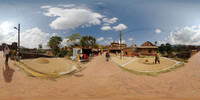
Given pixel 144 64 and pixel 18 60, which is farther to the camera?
pixel 144 64

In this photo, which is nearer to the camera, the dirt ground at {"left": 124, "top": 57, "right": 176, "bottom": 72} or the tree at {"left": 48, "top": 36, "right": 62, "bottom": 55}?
the tree at {"left": 48, "top": 36, "right": 62, "bottom": 55}

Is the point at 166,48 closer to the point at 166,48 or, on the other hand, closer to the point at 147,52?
the point at 166,48

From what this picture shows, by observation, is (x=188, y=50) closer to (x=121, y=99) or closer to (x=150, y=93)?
(x=150, y=93)

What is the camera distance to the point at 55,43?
10.6 feet

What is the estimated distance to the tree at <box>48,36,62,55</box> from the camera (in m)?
3.15

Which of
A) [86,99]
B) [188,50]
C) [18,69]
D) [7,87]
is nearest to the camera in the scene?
[86,99]

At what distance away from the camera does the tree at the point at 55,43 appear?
10.3 feet

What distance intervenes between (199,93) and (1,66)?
6.89 m

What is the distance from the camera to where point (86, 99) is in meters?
1.80

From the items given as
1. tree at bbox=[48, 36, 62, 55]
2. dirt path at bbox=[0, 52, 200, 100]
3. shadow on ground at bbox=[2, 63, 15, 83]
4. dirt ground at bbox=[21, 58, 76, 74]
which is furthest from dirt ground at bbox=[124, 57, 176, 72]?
shadow on ground at bbox=[2, 63, 15, 83]

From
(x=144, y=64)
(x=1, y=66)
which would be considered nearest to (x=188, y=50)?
(x=144, y=64)

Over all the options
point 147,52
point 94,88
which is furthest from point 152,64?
point 94,88

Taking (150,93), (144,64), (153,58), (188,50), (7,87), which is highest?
(188,50)

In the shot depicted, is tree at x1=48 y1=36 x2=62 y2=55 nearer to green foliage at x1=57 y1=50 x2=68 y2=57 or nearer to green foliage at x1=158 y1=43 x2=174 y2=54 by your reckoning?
green foliage at x1=57 y1=50 x2=68 y2=57
